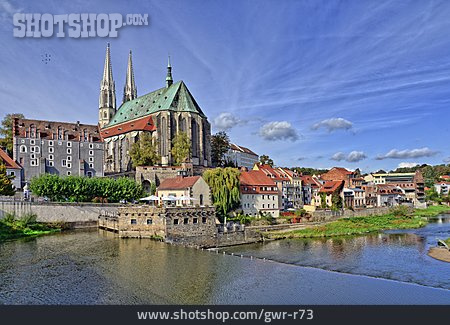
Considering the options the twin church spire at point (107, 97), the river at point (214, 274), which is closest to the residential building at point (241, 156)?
the twin church spire at point (107, 97)

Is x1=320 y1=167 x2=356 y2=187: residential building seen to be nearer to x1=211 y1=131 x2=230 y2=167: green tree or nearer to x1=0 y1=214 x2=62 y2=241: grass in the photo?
x1=211 y1=131 x2=230 y2=167: green tree

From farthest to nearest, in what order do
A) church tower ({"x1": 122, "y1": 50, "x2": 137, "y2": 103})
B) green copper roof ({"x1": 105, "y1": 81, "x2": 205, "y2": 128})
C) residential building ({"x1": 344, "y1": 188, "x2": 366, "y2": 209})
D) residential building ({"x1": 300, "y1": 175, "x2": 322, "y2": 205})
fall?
church tower ({"x1": 122, "y1": 50, "x2": 137, "y2": 103}) < green copper roof ({"x1": 105, "y1": 81, "x2": 205, "y2": 128}) < residential building ({"x1": 300, "y1": 175, "x2": 322, "y2": 205}) < residential building ({"x1": 344, "y1": 188, "x2": 366, "y2": 209})

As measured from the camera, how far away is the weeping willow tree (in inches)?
2388

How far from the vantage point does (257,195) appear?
6875 cm

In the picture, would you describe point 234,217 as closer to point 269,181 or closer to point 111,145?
point 269,181

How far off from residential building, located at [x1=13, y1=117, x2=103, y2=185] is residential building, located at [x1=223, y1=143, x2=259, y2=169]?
57.2 metres

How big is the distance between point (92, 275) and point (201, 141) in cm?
6866

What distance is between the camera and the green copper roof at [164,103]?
326ft

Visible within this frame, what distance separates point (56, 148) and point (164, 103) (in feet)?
87.5

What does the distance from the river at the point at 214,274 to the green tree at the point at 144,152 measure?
4161 centimetres

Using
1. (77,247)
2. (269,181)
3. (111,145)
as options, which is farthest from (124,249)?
(111,145)

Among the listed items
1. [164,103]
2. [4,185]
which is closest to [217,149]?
[164,103]

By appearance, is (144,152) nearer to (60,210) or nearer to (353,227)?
(60,210)

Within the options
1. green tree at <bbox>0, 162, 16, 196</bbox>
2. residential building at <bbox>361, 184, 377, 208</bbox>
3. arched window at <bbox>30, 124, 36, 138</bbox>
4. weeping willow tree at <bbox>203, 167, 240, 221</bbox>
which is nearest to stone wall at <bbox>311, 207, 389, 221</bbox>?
residential building at <bbox>361, 184, 377, 208</bbox>
